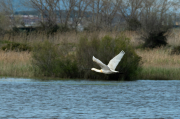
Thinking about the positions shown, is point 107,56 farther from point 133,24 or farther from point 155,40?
point 133,24

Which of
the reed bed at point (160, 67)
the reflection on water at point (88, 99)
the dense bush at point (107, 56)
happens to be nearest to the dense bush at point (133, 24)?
the reed bed at point (160, 67)

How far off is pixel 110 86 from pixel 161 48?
11366mm

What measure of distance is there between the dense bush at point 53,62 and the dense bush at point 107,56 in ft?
1.58

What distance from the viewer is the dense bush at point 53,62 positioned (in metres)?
17.9

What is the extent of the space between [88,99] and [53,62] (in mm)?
5617

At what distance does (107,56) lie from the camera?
17.8 m

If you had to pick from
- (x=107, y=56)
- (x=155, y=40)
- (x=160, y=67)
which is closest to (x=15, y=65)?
(x=107, y=56)

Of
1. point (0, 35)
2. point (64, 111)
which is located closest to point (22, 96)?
point (64, 111)

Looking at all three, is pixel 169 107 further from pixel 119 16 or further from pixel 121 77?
pixel 119 16

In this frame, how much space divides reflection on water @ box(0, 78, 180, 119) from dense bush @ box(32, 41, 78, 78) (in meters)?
1.19

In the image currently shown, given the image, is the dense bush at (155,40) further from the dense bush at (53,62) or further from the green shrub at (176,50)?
the dense bush at (53,62)

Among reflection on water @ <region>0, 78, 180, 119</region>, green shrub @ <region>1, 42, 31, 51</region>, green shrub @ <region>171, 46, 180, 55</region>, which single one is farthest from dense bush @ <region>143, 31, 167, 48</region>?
reflection on water @ <region>0, 78, 180, 119</region>

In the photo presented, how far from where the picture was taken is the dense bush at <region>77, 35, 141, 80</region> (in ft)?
58.2

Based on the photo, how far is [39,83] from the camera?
651 inches
